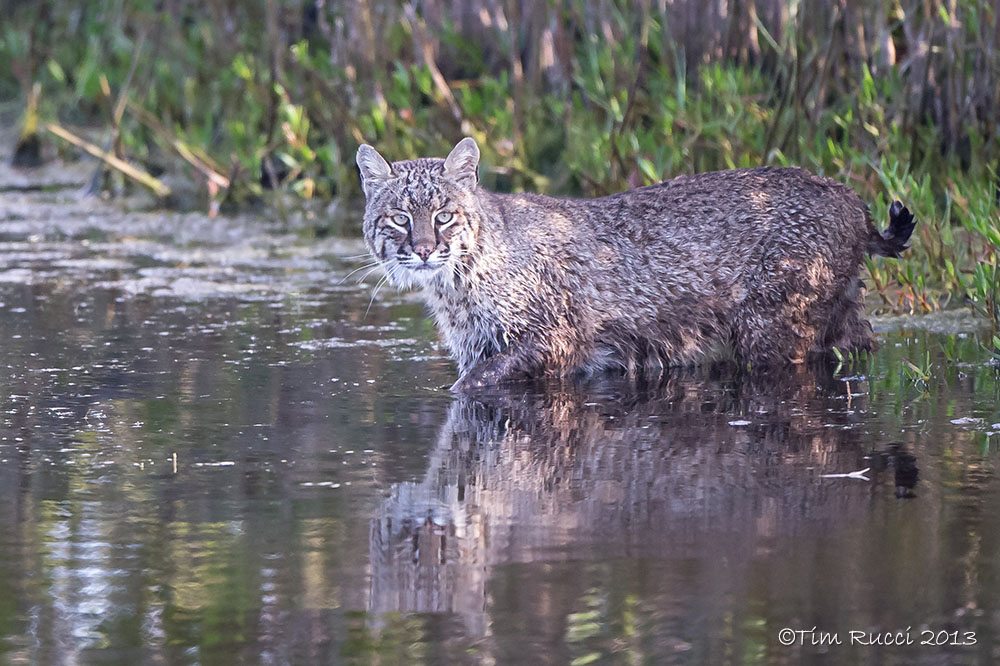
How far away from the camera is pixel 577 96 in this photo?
40.4 feet

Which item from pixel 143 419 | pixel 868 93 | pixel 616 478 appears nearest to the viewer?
pixel 616 478

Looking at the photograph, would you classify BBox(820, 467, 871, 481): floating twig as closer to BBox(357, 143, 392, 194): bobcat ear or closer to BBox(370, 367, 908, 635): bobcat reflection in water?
BBox(370, 367, 908, 635): bobcat reflection in water

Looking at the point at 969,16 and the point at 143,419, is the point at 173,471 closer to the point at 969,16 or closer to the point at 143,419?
the point at 143,419

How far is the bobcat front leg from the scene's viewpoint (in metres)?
7.41

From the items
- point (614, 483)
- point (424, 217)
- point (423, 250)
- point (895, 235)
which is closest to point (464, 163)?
point (424, 217)

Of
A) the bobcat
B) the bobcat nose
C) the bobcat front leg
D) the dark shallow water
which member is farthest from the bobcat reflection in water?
the bobcat nose

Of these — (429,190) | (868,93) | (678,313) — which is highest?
(868,93)

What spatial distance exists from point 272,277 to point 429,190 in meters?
2.70

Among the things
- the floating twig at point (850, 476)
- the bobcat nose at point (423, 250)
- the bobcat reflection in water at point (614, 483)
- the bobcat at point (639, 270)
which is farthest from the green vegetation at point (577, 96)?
the bobcat nose at point (423, 250)

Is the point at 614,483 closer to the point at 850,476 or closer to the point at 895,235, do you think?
the point at 850,476

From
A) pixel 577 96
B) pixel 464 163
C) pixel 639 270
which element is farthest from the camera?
pixel 577 96

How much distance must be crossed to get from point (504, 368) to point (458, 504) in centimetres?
225

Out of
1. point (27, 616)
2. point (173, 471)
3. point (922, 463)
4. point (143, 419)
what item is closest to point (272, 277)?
point (143, 419)

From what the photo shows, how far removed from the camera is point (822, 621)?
13.8 feet
